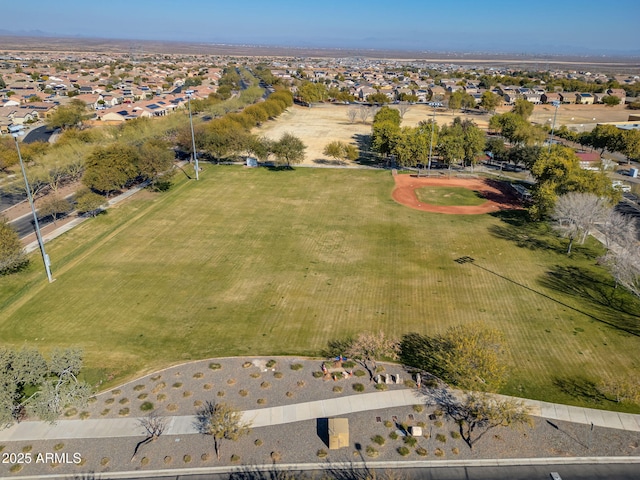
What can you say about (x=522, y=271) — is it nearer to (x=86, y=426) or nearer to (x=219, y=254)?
(x=219, y=254)

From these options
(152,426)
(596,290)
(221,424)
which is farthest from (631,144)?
(152,426)

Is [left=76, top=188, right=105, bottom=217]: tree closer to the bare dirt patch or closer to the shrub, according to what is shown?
the bare dirt patch

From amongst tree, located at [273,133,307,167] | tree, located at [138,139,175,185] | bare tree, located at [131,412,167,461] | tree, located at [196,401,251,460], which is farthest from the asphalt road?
tree, located at [273,133,307,167]

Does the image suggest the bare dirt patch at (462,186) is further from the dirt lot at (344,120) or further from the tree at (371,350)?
the tree at (371,350)

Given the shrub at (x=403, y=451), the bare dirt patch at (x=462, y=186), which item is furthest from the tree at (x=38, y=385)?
the bare dirt patch at (x=462, y=186)

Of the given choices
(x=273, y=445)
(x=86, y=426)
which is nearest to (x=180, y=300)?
(x=86, y=426)
